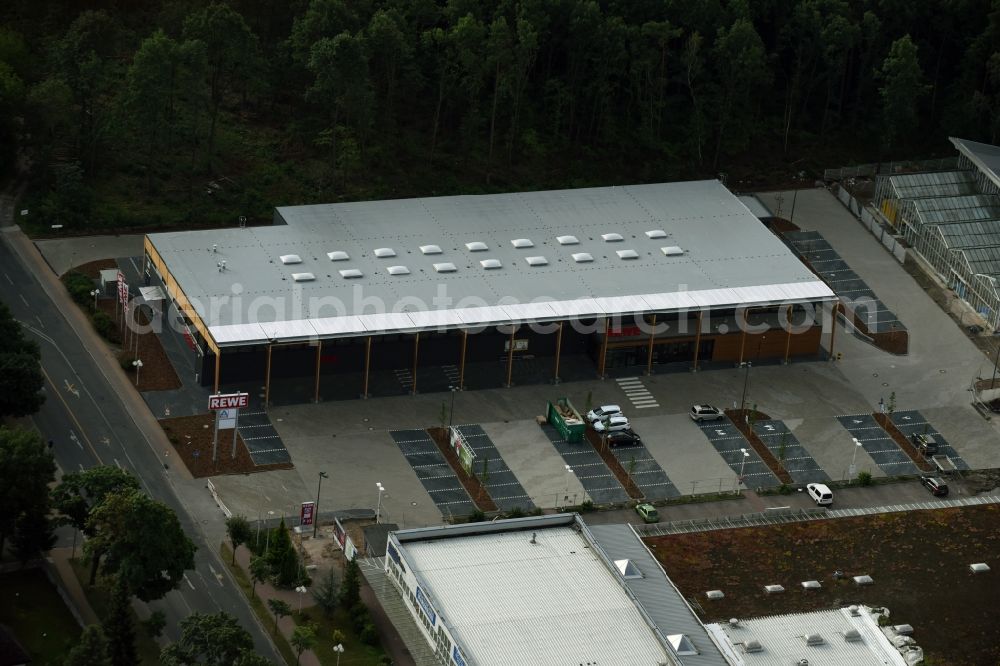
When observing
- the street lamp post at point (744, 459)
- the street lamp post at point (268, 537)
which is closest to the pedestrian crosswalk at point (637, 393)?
the street lamp post at point (744, 459)

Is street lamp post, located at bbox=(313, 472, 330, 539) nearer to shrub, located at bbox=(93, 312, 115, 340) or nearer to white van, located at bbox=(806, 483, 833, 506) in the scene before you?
shrub, located at bbox=(93, 312, 115, 340)

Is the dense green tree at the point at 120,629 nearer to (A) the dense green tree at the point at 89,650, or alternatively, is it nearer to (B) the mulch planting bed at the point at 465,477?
(A) the dense green tree at the point at 89,650

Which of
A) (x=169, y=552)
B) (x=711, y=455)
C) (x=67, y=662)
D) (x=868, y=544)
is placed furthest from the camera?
(x=711, y=455)

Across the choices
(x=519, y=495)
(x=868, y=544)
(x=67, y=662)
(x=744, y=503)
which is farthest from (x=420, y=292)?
(x=67, y=662)

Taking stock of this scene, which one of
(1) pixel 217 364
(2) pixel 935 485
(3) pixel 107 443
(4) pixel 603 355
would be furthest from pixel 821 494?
(3) pixel 107 443

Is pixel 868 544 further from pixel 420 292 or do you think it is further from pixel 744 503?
pixel 420 292

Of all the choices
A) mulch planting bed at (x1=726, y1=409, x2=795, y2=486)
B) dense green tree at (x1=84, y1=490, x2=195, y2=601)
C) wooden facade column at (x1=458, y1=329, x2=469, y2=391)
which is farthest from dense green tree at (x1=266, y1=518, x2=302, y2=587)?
mulch planting bed at (x1=726, y1=409, x2=795, y2=486)
